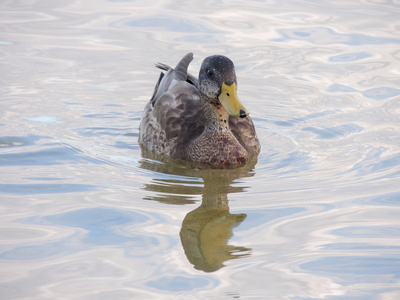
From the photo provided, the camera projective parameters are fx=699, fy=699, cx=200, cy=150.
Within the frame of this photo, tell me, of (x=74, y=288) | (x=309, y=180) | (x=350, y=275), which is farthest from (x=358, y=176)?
Result: (x=74, y=288)

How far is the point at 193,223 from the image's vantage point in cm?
637

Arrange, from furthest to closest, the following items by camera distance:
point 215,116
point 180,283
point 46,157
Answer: point 215,116, point 46,157, point 180,283

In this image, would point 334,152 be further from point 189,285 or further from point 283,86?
point 189,285

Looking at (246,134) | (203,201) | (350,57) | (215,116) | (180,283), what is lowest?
(180,283)

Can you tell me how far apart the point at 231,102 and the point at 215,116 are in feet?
1.93

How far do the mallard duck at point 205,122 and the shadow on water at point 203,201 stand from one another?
181 mm

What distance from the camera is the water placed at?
17.6ft

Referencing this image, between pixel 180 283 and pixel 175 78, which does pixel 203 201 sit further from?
pixel 175 78

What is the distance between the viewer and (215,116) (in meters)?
8.42

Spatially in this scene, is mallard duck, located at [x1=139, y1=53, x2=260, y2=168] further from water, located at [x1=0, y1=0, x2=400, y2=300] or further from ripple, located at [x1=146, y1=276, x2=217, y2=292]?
ripple, located at [x1=146, y1=276, x2=217, y2=292]

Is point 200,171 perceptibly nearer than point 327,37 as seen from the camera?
Yes

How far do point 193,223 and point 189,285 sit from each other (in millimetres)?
1255

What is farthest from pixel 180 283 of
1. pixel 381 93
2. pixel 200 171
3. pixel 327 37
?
pixel 327 37

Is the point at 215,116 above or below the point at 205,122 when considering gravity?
above
